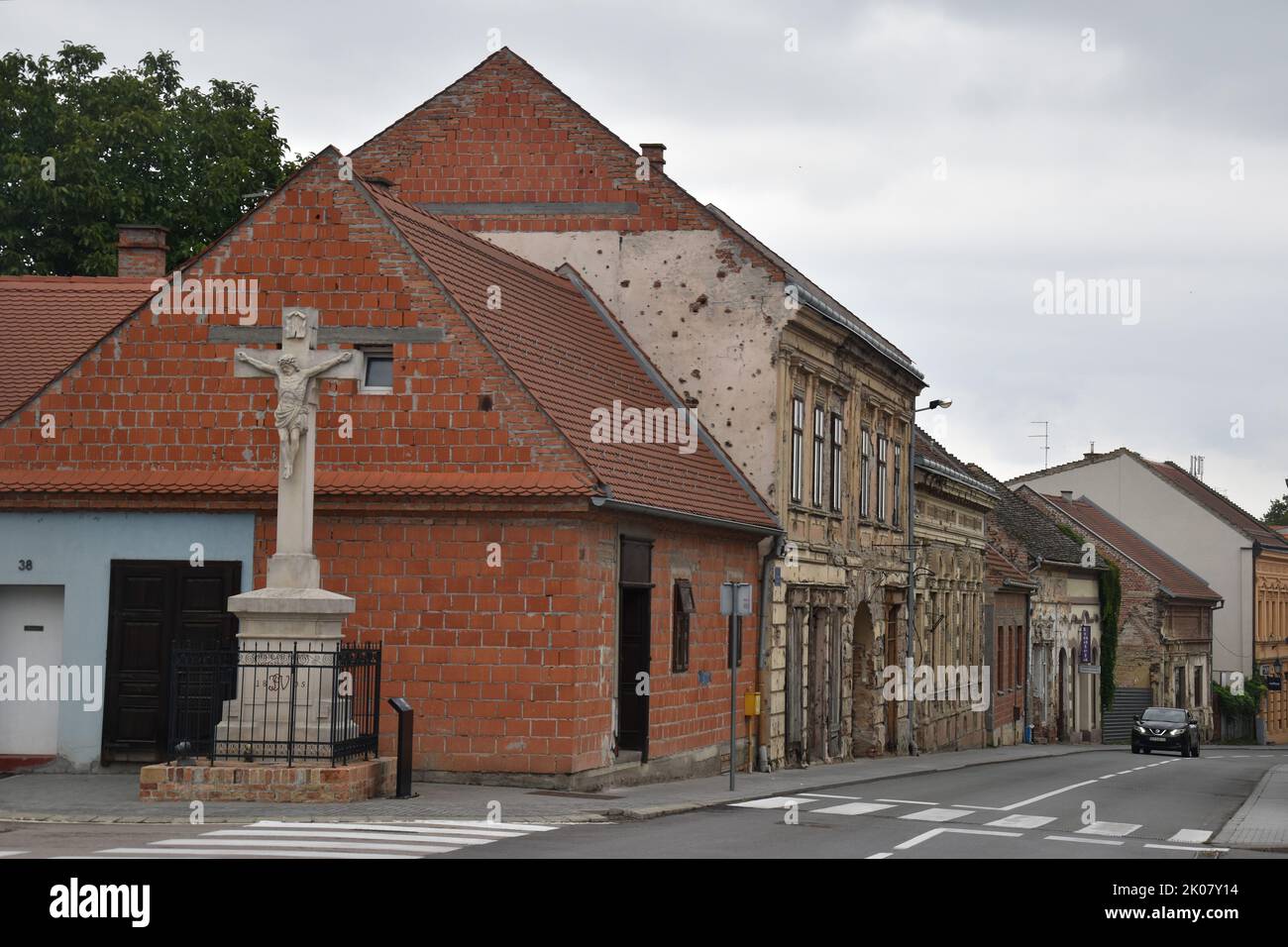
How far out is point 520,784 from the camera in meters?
21.3

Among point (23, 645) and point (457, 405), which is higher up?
point (457, 405)

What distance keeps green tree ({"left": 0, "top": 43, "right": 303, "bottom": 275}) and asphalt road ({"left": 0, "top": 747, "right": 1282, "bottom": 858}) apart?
24143mm

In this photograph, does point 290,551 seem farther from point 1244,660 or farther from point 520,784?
point 1244,660

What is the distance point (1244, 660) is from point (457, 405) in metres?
69.7

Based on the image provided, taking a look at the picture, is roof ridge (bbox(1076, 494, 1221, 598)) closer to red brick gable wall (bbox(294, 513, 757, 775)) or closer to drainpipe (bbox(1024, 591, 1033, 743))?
drainpipe (bbox(1024, 591, 1033, 743))

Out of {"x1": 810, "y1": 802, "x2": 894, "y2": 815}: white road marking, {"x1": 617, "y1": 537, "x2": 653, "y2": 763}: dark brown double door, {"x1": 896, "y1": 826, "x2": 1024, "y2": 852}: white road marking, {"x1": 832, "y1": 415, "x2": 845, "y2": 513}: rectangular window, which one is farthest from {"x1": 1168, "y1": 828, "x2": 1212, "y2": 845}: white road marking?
{"x1": 832, "y1": 415, "x2": 845, "y2": 513}: rectangular window

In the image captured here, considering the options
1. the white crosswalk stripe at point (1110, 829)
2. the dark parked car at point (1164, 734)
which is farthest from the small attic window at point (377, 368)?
the dark parked car at point (1164, 734)

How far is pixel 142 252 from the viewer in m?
34.4

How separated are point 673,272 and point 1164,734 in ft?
97.0

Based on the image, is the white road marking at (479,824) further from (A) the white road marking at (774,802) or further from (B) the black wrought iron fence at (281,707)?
(A) the white road marking at (774,802)

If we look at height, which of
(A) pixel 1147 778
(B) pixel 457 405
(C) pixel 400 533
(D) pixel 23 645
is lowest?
(A) pixel 1147 778

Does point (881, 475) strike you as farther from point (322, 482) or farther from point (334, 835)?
point (334, 835)

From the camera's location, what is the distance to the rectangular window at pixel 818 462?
32.5 m

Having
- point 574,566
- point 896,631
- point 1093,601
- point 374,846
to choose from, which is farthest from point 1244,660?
point 374,846
